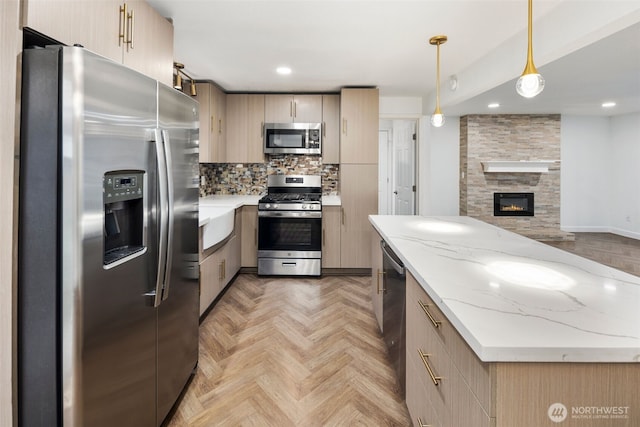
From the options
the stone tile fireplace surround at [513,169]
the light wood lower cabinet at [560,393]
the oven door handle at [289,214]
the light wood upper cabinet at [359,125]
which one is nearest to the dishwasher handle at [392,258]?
the light wood lower cabinet at [560,393]

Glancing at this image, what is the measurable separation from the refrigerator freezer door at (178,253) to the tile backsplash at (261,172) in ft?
9.28

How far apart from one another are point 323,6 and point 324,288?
2.74m

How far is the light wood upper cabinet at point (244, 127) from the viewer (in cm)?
463

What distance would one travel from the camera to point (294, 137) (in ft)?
14.9

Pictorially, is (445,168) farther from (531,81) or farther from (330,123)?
(531,81)

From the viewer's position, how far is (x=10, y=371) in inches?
43.1

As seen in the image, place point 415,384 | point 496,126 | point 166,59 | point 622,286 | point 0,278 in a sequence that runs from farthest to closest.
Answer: point 496,126 < point 166,59 < point 415,384 < point 622,286 < point 0,278

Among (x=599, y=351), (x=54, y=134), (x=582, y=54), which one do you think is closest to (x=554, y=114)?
(x=582, y=54)

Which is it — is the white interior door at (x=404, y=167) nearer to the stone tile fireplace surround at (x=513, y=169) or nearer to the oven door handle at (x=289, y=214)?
the stone tile fireplace surround at (x=513, y=169)

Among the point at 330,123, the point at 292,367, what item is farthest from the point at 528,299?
the point at 330,123

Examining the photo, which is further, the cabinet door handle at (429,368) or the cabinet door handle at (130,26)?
the cabinet door handle at (130,26)

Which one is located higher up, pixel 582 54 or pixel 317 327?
pixel 582 54

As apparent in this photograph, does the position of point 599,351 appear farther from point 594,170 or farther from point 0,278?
A: point 594,170

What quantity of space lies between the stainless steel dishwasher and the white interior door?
3.34 meters
